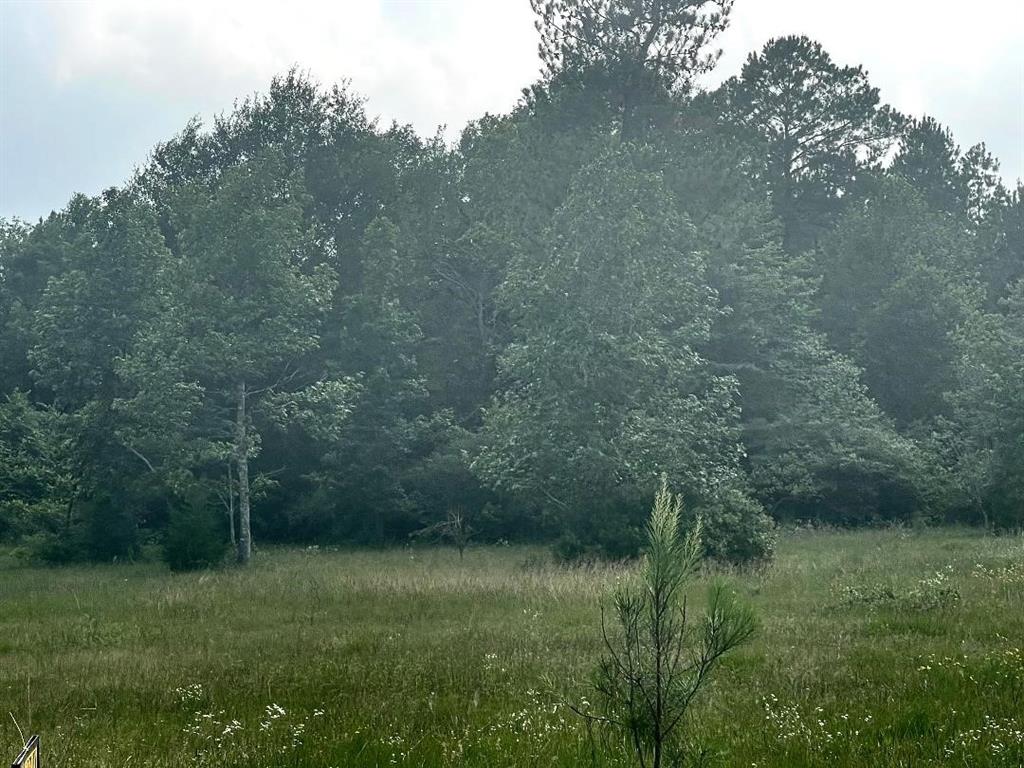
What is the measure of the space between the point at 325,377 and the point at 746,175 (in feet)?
55.7

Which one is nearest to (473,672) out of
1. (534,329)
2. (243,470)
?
(534,329)

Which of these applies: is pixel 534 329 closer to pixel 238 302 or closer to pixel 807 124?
pixel 238 302

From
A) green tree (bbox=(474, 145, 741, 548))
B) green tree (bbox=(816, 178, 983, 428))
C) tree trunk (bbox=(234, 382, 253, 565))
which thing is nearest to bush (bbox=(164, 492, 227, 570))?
tree trunk (bbox=(234, 382, 253, 565))

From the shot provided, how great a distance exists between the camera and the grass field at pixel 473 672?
703 cm

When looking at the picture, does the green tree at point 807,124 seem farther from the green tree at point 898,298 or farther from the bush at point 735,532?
the bush at point 735,532

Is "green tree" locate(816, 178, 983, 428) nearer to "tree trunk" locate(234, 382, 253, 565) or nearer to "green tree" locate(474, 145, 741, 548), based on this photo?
"green tree" locate(474, 145, 741, 548)

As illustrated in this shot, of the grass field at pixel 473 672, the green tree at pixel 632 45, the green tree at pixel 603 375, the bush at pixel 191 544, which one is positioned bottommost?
the grass field at pixel 473 672

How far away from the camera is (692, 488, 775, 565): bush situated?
20.4m

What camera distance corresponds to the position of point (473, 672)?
9906 mm

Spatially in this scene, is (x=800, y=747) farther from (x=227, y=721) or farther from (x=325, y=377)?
(x=325, y=377)

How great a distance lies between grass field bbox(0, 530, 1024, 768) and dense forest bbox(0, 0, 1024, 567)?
264 inches

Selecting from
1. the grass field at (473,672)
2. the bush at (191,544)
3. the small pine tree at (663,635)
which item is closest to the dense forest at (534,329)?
the bush at (191,544)

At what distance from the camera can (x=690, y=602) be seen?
12.9 m

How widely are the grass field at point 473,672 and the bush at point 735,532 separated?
2.14 meters
